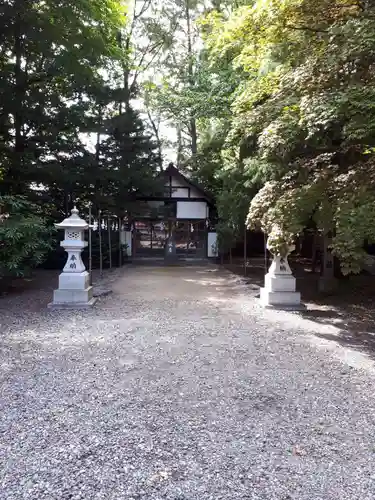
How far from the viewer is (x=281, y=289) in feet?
25.3

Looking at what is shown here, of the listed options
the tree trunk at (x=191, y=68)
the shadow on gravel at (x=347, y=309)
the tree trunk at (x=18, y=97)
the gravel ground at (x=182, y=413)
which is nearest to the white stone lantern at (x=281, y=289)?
the shadow on gravel at (x=347, y=309)

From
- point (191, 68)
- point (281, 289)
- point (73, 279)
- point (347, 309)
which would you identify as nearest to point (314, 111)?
point (281, 289)

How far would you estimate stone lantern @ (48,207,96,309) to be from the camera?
7.64 meters

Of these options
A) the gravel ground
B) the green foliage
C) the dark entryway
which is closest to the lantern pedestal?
the green foliage

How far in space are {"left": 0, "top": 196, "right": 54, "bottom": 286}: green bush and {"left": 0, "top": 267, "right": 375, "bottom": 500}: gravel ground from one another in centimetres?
286

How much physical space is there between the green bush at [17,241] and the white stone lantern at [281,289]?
5.33 m

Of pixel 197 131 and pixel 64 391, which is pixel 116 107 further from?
pixel 64 391

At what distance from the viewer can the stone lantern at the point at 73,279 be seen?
25.1 feet

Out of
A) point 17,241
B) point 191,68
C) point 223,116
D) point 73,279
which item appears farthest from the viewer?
point 191,68

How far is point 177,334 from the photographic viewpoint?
5.60 metres

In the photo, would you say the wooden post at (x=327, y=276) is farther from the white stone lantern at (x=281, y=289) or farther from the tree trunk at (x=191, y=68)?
the tree trunk at (x=191, y=68)

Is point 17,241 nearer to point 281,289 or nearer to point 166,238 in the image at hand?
point 281,289

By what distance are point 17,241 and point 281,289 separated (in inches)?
232

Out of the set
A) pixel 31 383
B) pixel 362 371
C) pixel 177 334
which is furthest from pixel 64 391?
pixel 362 371
